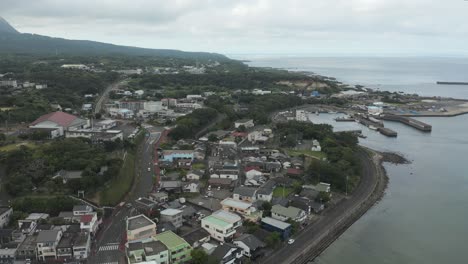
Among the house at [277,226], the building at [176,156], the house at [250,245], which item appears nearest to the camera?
the house at [250,245]

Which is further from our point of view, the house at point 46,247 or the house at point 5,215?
the house at point 5,215

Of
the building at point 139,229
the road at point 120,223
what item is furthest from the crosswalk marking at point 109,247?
the building at point 139,229

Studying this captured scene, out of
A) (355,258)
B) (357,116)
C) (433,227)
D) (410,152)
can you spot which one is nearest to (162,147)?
(355,258)

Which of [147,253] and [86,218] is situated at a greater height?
[86,218]

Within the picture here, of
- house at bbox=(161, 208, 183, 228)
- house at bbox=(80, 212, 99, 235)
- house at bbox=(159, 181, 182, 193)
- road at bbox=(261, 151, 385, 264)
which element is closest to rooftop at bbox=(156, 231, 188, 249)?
house at bbox=(161, 208, 183, 228)

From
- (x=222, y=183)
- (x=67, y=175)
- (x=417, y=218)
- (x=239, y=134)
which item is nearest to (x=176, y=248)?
(x=222, y=183)

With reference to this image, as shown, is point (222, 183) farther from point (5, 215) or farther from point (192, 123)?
point (192, 123)

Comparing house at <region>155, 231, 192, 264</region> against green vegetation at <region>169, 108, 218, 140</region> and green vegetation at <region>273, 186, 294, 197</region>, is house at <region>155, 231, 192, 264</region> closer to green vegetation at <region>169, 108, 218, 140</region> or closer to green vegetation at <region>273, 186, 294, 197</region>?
green vegetation at <region>273, 186, 294, 197</region>

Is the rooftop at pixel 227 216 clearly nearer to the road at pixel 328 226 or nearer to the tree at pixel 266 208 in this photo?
the tree at pixel 266 208
